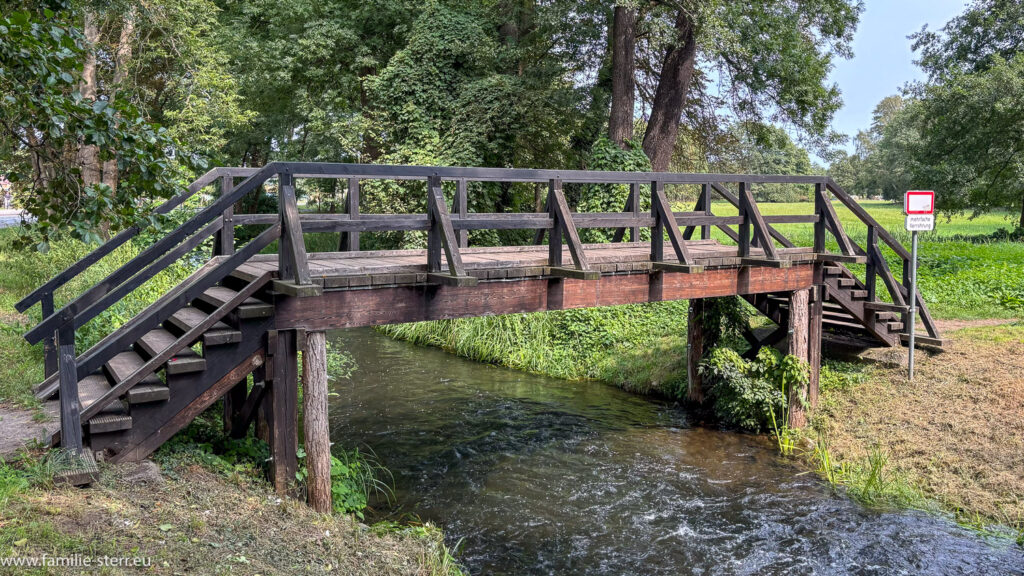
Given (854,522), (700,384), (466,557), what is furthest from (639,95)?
(466,557)

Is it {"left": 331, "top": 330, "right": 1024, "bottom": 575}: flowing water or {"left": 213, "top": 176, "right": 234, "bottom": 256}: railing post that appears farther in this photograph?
{"left": 213, "top": 176, "right": 234, "bottom": 256}: railing post

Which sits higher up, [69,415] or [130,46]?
[130,46]

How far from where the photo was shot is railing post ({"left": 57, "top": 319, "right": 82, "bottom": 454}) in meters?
5.44

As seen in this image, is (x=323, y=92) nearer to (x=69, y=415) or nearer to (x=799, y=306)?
(x=799, y=306)

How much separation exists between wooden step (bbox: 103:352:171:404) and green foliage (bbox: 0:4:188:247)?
4.39 ft

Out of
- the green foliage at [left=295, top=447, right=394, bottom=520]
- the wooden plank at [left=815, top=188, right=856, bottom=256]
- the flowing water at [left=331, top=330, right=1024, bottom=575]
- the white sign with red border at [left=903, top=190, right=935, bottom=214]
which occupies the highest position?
the white sign with red border at [left=903, top=190, right=935, bottom=214]

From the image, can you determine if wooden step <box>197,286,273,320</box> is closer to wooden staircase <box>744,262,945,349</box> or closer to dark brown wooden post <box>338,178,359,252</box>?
dark brown wooden post <box>338,178,359,252</box>

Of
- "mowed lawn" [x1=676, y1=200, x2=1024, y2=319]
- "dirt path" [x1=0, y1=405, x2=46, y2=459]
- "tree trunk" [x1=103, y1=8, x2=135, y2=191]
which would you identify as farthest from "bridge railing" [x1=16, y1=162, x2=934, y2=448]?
"tree trunk" [x1=103, y1=8, x2=135, y2=191]

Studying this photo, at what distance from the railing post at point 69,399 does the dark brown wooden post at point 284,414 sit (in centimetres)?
158

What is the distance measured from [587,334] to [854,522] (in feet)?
27.0

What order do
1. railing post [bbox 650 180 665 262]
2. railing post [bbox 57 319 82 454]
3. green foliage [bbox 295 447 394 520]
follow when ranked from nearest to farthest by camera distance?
railing post [bbox 57 319 82 454]
green foliage [bbox 295 447 394 520]
railing post [bbox 650 180 665 262]

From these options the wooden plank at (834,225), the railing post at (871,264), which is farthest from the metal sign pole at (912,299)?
the wooden plank at (834,225)

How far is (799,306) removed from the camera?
427 inches

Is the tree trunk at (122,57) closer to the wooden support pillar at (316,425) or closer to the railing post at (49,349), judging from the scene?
the railing post at (49,349)
